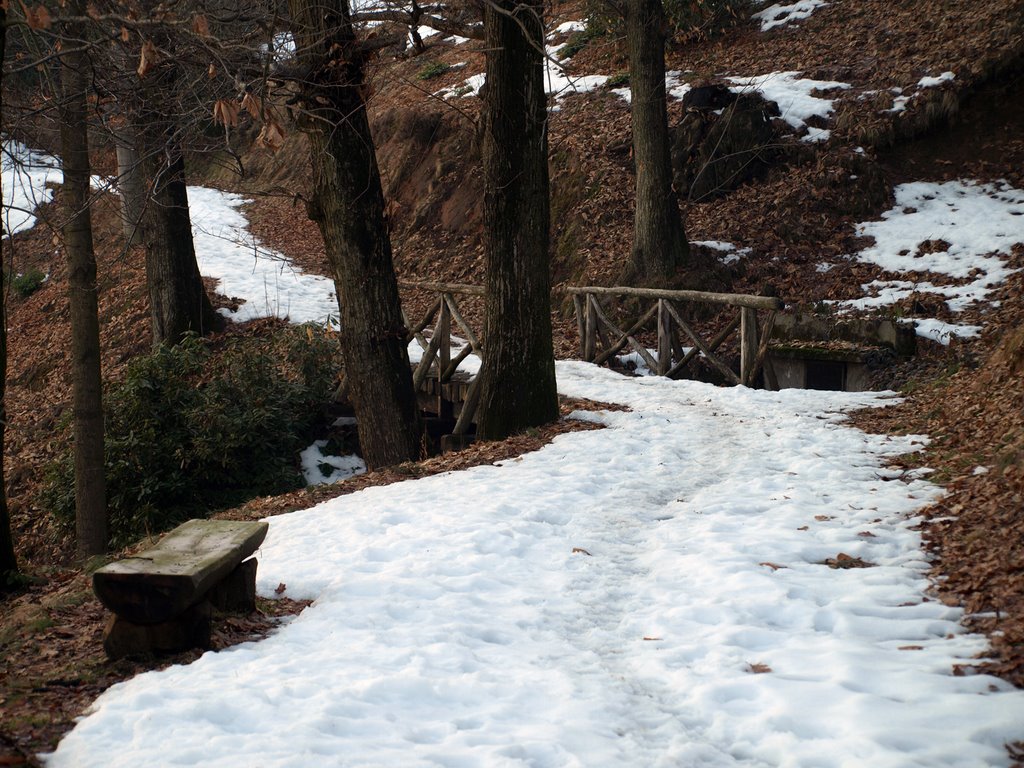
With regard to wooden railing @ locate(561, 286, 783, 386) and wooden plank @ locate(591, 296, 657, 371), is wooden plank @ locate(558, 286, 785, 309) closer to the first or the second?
wooden railing @ locate(561, 286, 783, 386)

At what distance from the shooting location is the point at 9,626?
5.53 meters

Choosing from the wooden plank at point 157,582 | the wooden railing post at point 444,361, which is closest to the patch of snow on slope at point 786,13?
the wooden railing post at point 444,361

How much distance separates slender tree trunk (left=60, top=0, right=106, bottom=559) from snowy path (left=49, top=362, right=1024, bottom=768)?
344 cm

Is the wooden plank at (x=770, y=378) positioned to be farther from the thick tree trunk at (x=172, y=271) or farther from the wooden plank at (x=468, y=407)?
the thick tree trunk at (x=172, y=271)

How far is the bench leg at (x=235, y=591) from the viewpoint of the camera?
5.14 metres

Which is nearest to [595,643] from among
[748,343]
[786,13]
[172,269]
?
[748,343]

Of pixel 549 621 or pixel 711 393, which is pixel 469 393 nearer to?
pixel 711 393

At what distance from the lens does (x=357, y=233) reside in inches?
381

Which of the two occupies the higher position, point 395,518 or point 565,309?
point 565,309

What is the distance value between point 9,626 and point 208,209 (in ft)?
77.4

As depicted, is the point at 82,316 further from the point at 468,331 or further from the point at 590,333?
the point at 590,333

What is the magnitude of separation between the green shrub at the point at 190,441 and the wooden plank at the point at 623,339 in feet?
14.6

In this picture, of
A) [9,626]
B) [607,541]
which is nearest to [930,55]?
[607,541]

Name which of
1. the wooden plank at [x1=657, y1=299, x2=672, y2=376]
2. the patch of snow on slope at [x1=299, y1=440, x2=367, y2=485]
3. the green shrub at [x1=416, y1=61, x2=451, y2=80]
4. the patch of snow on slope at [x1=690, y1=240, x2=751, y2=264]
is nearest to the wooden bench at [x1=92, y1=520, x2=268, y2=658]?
the patch of snow on slope at [x1=299, y1=440, x2=367, y2=485]
